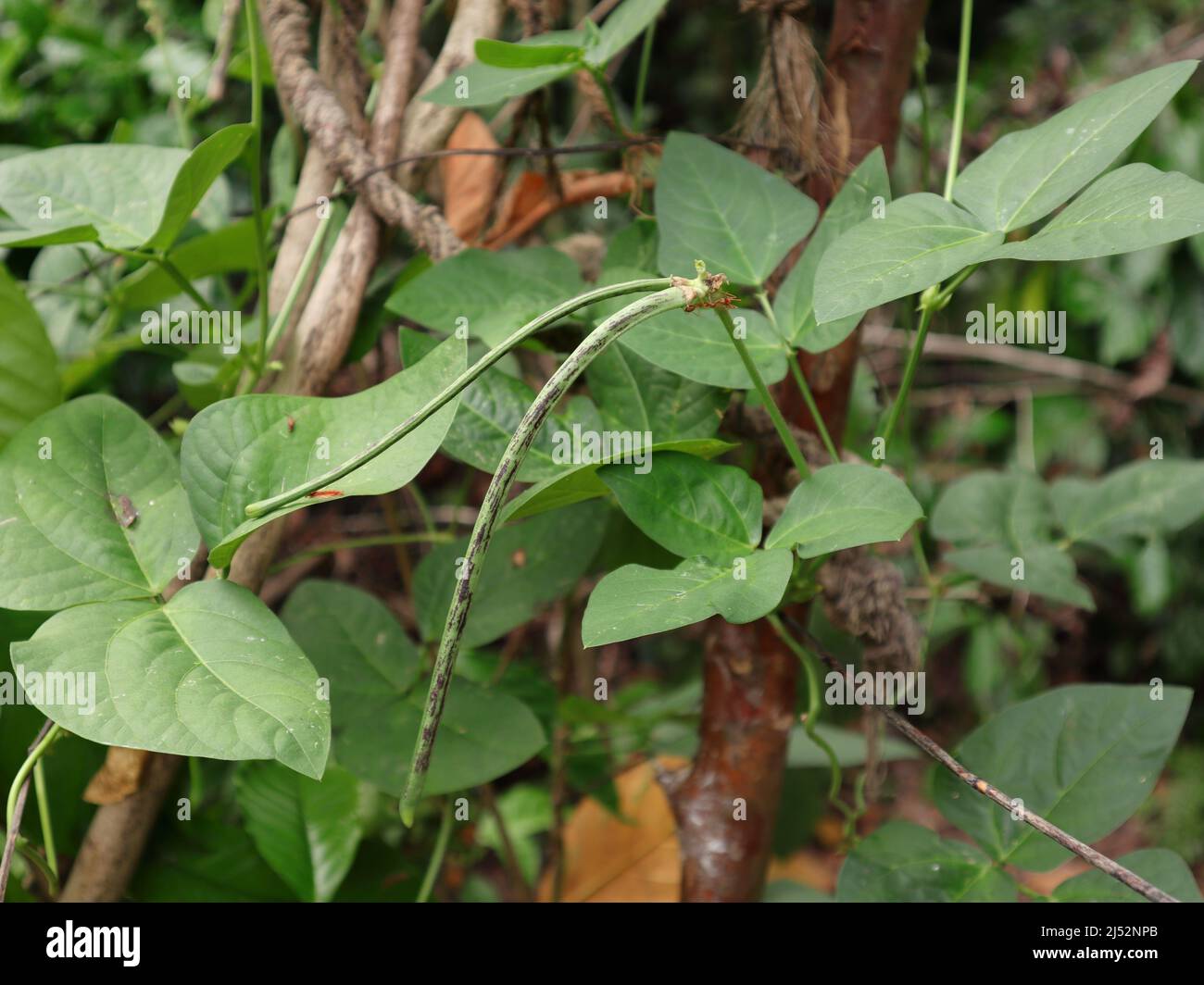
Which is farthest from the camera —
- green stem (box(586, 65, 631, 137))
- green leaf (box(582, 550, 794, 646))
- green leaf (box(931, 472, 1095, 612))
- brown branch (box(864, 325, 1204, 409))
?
brown branch (box(864, 325, 1204, 409))

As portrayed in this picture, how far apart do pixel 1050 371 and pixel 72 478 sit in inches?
61.1

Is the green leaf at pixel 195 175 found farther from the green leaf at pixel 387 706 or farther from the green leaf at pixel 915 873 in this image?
the green leaf at pixel 915 873

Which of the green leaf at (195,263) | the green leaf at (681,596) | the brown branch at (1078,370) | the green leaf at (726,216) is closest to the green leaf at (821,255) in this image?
the green leaf at (726,216)

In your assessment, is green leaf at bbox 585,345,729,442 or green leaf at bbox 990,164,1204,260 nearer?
green leaf at bbox 990,164,1204,260

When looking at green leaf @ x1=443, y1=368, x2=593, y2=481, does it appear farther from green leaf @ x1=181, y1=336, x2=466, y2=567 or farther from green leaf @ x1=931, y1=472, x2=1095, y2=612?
green leaf @ x1=931, y1=472, x2=1095, y2=612

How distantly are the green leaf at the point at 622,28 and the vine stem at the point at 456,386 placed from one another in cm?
20

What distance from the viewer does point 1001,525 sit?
75cm

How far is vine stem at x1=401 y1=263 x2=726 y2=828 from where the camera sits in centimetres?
37

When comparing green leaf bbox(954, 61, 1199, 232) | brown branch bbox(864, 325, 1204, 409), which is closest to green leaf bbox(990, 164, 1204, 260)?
green leaf bbox(954, 61, 1199, 232)

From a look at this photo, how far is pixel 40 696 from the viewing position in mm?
381

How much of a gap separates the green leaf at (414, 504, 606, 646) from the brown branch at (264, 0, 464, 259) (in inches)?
7.4

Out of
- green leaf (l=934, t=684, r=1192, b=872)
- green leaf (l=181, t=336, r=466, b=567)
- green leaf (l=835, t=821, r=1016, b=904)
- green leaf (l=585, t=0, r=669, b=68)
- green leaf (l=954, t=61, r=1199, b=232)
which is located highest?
green leaf (l=585, t=0, r=669, b=68)
